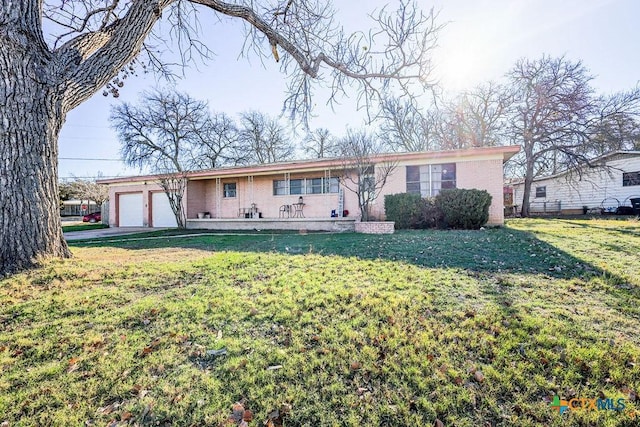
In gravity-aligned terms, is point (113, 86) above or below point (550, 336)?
above

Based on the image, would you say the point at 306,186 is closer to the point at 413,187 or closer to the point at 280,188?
the point at 280,188

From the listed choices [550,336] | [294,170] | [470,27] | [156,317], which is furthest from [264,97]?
[550,336]

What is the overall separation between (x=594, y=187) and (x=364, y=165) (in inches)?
Result: 726

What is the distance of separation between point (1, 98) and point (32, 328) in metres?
3.68

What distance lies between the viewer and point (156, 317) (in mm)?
3252

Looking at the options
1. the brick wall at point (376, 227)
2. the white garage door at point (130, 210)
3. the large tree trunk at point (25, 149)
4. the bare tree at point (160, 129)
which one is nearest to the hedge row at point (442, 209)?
the brick wall at point (376, 227)

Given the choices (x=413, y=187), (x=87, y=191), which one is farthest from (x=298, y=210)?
(x=87, y=191)

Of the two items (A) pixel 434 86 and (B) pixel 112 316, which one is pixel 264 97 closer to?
(A) pixel 434 86

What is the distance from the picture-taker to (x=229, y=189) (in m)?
15.9

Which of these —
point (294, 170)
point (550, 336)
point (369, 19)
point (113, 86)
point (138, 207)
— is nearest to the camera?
point (550, 336)

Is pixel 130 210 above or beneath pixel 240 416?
above

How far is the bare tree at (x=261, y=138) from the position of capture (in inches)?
1154

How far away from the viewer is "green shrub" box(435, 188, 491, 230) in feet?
33.5

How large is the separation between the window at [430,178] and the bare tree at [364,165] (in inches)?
44.1
